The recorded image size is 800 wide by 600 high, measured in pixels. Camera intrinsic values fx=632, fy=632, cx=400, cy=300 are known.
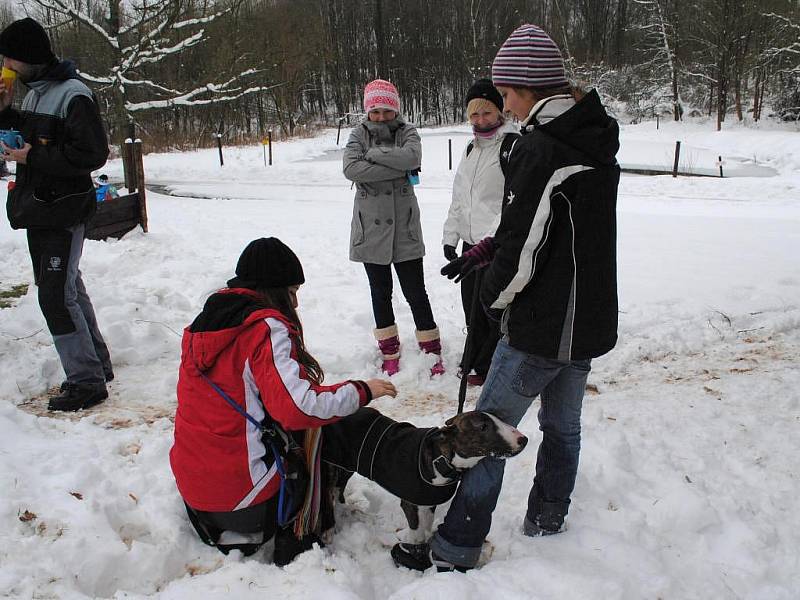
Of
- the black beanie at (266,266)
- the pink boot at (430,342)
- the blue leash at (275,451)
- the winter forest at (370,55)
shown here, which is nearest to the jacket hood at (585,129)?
the black beanie at (266,266)

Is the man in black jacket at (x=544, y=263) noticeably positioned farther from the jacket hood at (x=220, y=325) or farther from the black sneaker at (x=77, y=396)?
the black sneaker at (x=77, y=396)

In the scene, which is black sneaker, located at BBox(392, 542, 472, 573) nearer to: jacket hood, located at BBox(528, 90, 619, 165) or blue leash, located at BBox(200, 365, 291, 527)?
blue leash, located at BBox(200, 365, 291, 527)

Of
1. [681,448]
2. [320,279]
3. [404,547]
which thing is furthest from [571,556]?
[320,279]

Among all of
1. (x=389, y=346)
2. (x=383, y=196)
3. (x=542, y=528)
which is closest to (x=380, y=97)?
(x=383, y=196)

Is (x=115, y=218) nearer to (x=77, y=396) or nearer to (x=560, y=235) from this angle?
(x=77, y=396)

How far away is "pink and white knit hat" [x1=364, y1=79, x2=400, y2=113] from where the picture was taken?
4.03 metres

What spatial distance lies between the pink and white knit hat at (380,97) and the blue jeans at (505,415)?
89.0 inches

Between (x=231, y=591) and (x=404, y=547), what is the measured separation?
683mm

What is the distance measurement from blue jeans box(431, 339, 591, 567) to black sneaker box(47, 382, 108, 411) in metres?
2.37

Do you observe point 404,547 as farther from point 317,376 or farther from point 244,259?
point 244,259

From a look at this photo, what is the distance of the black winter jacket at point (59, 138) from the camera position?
3.49m

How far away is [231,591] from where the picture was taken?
6.87 feet

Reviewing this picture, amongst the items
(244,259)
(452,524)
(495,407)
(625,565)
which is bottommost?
(625,565)

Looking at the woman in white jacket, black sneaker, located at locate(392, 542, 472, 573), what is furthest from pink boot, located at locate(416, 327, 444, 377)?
black sneaker, located at locate(392, 542, 472, 573)
